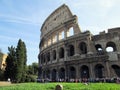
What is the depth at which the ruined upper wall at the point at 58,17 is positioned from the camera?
39500mm

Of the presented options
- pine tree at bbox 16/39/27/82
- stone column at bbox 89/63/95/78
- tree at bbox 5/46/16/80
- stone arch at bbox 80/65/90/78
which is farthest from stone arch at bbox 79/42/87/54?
tree at bbox 5/46/16/80

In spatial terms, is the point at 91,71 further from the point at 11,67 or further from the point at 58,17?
the point at 11,67

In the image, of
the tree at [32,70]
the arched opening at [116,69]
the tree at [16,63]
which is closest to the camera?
the arched opening at [116,69]

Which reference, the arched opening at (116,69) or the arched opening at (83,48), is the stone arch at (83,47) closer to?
the arched opening at (83,48)

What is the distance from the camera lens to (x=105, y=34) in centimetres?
3238

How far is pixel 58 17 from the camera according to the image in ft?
139

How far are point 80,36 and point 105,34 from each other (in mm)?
4624

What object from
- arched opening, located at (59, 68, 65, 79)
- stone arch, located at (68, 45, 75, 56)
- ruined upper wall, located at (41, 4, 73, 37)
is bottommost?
arched opening, located at (59, 68, 65, 79)

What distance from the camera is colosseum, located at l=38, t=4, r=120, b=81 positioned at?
30895 mm

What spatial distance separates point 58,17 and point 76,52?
11.5 meters

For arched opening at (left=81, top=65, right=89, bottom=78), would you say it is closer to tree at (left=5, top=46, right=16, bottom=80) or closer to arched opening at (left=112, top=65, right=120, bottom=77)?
arched opening at (left=112, top=65, right=120, bottom=77)

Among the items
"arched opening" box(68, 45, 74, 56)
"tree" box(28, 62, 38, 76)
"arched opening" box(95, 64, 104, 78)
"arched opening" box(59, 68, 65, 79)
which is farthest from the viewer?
"tree" box(28, 62, 38, 76)

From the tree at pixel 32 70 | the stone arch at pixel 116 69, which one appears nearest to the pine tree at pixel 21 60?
the stone arch at pixel 116 69

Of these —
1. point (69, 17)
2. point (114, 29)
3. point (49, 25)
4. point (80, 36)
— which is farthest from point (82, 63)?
point (49, 25)
